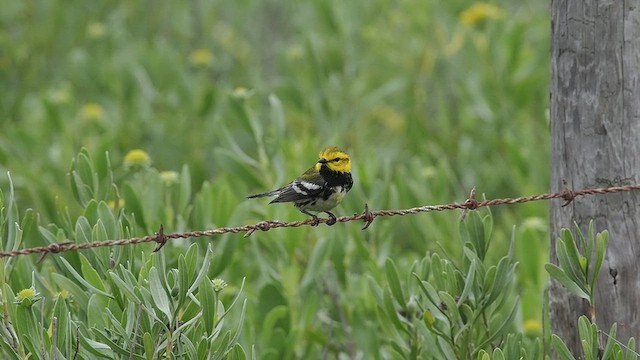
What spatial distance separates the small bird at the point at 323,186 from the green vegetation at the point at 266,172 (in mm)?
319

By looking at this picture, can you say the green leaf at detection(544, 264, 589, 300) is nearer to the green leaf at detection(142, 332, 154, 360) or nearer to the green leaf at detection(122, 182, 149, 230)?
the green leaf at detection(142, 332, 154, 360)

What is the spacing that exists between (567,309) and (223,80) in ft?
18.7

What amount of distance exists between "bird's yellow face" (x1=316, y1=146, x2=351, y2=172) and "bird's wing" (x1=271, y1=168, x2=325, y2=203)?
2.0 inches

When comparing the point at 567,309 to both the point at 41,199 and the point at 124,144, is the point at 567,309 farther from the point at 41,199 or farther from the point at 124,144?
the point at 124,144

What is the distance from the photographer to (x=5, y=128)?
7.67 m

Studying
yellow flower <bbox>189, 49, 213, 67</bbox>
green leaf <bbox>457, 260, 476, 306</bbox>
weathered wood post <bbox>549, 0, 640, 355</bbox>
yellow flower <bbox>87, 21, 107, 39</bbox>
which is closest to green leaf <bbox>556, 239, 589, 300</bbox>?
weathered wood post <bbox>549, 0, 640, 355</bbox>

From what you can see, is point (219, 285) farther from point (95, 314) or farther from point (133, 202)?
point (133, 202)

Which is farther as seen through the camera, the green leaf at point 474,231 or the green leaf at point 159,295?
the green leaf at point 474,231

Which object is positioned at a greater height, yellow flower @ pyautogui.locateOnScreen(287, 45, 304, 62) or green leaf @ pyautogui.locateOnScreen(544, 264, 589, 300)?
yellow flower @ pyautogui.locateOnScreen(287, 45, 304, 62)

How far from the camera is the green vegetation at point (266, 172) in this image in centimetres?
297

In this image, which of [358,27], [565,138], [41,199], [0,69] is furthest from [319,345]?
[0,69]

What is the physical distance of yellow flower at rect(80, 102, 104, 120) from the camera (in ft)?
21.6

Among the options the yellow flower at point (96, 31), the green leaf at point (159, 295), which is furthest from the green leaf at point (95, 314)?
the yellow flower at point (96, 31)

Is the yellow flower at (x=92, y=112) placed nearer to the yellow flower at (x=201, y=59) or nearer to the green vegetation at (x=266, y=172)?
the green vegetation at (x=266, y=172)
